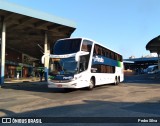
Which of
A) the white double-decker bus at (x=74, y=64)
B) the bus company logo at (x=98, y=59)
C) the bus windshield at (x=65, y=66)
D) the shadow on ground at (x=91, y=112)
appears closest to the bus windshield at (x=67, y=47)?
the white double-decker bus at (x=74, y=64)

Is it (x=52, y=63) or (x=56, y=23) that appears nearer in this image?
(x=52, y=63)

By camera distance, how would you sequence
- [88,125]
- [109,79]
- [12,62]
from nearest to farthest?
[88,125] → [109,79] → [12,62]

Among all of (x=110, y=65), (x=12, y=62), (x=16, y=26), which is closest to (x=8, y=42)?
(x=12, y=62)

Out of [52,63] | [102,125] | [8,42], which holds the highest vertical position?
[8,42]

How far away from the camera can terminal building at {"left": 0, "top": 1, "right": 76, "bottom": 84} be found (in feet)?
102

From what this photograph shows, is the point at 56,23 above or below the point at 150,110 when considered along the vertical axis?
above

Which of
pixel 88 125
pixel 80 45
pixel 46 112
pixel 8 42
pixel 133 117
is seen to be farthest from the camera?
pixel 8 42

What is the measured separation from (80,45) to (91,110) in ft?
29.6

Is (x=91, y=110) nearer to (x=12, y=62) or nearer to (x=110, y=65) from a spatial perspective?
(x=110, y=65)

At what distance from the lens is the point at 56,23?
1416 inches

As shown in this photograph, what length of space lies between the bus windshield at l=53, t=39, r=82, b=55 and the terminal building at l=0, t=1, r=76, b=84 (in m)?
9.72

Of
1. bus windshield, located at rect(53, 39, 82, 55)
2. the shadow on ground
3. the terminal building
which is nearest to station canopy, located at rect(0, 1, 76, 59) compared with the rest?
the terminal building

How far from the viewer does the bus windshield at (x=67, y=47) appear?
820 inches

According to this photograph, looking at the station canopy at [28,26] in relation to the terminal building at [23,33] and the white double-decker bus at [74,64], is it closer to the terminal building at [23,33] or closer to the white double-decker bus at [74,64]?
the terminal building at [23,33]
